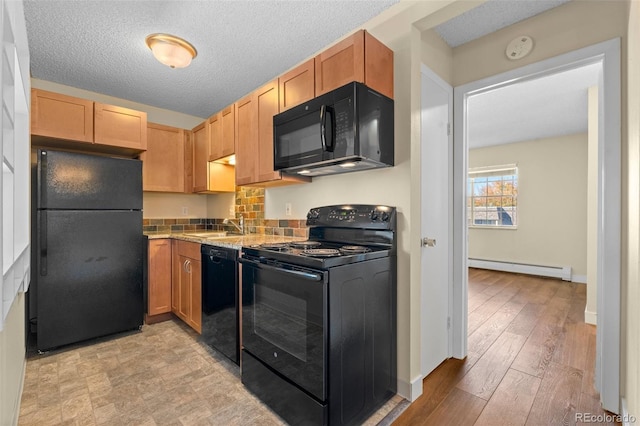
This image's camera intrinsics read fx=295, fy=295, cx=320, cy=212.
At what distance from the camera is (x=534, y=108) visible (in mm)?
3869

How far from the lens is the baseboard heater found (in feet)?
16.3

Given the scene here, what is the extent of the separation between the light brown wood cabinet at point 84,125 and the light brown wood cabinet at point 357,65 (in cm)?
224

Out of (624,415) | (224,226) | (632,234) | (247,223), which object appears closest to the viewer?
(632,234)

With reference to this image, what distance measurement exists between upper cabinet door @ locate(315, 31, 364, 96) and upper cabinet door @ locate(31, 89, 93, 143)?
2370mm

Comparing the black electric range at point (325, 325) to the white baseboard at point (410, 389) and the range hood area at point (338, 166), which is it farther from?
the range hood area at point (338, 166)

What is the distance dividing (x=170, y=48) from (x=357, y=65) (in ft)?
4.66

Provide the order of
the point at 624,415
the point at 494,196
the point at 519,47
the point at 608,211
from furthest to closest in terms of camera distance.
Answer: the point at 494,196, the point at 519,47, the point at 608,211, the point at 624,415

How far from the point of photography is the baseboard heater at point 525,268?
497 centimetres

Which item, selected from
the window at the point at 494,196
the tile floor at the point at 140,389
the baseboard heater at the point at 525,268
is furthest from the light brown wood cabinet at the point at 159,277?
the window at the point at 494,196

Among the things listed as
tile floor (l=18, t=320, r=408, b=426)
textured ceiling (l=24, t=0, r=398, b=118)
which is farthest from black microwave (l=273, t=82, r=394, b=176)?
tile floor (l=18, t=320, r=408, b=426)

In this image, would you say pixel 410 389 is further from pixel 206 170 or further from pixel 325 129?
pixel 206 170

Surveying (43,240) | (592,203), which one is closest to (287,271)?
(43,240)

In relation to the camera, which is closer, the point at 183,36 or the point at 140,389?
the point at 140,389

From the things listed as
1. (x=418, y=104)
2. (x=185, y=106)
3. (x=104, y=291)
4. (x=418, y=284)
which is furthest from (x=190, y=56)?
(x=418, y=284)
